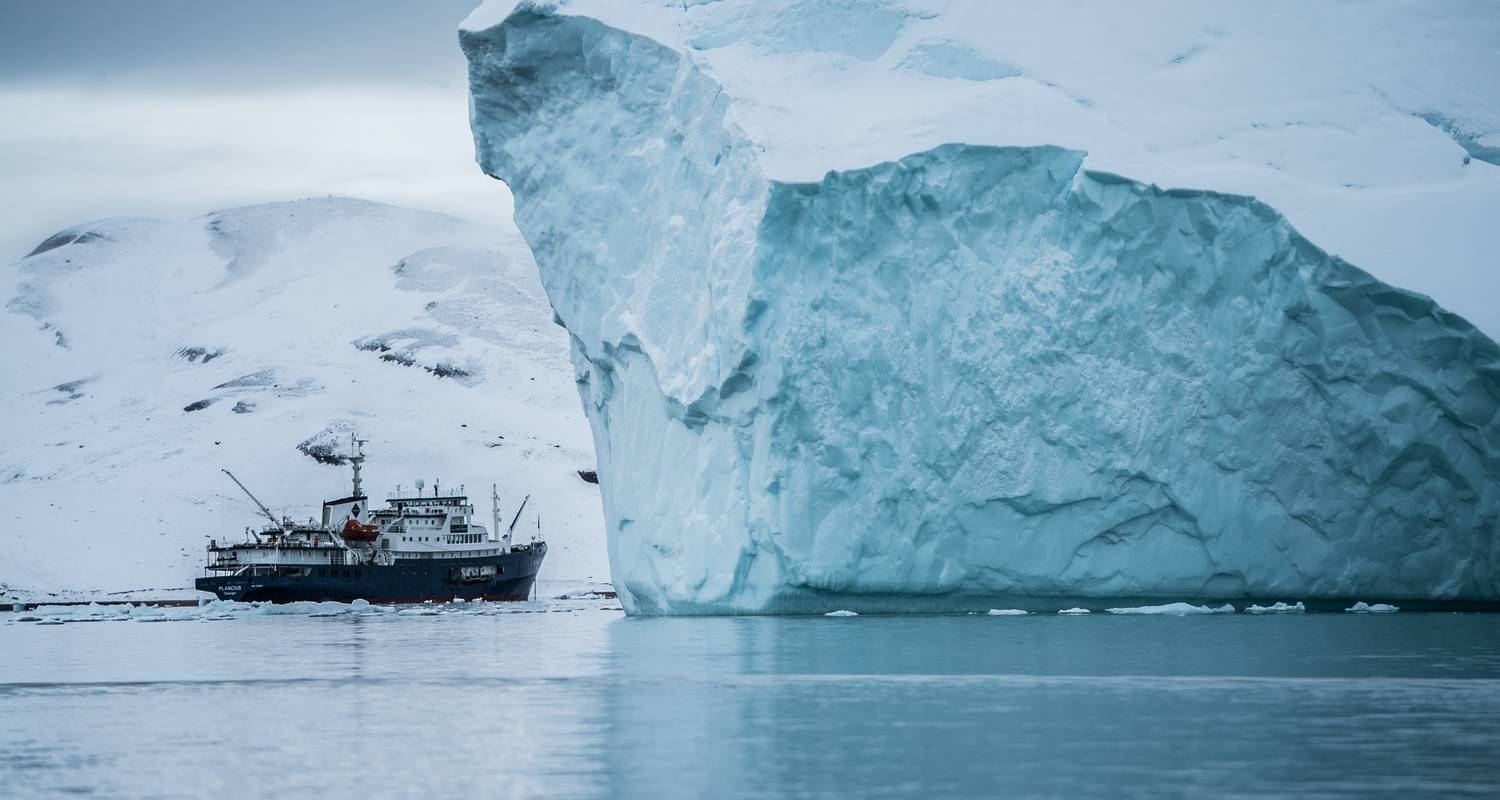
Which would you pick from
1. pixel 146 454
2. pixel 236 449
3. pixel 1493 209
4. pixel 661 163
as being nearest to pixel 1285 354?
pixel 1493 209

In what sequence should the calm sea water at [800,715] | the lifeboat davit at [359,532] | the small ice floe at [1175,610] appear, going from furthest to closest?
the lifeboat davit at [359,532] < the small ice floe at [1175,610] < the calm sea water at [800,715]

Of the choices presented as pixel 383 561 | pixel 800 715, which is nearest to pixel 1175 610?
pixel 800 715

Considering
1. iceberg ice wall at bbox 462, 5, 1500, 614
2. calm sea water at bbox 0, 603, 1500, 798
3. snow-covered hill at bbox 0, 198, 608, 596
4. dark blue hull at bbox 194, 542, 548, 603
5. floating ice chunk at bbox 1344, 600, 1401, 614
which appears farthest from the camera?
snow-covered hill at bbox 0, 198, 608, 596

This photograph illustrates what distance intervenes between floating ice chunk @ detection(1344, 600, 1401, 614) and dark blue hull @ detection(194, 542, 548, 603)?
2627 cm

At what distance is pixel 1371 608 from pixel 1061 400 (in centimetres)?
564

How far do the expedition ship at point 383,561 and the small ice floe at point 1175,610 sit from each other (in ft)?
81.3

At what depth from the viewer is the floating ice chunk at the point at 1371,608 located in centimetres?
2433

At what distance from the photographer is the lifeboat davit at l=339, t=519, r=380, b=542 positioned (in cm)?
4466

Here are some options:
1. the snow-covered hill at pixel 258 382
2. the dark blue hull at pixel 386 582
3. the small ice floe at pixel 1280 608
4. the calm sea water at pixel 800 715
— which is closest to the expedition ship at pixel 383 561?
the dark blue hull at pixel 386 582

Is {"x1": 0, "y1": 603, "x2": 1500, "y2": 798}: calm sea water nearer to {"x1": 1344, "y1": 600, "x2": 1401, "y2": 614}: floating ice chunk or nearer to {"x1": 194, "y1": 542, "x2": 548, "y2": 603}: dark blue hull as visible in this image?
{"x1": 1344, "y1": 600, "x2": 1401, "y2": 614}: floating ice chunk

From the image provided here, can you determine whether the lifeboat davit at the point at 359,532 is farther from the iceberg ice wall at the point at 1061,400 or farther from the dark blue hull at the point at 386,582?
the iceberg ice wall at the point at 1061,400

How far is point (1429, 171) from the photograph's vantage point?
24.1 m

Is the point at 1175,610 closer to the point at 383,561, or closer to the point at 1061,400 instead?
the point at 1061,400

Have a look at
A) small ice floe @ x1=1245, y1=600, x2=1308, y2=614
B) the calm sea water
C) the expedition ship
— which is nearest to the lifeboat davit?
the expedition ship
